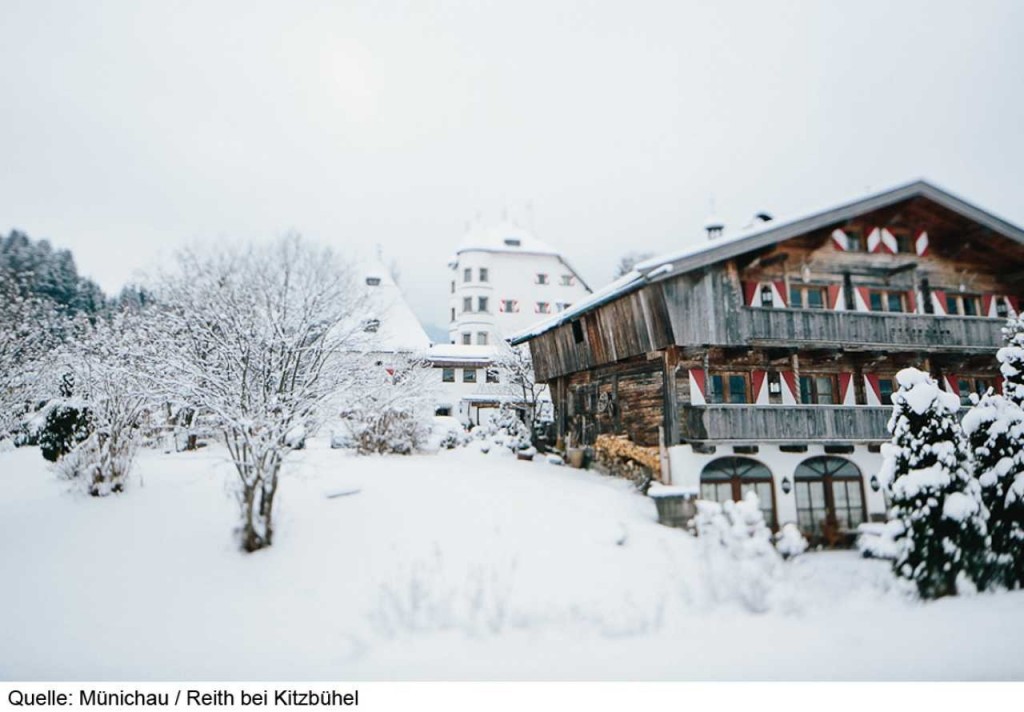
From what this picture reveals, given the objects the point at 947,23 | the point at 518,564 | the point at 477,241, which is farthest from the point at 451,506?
the point at 947,23

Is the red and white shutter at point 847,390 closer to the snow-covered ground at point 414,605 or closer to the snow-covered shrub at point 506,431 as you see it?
the snow-covered ground at point 414,605

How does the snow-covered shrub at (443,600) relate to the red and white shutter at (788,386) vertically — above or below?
below

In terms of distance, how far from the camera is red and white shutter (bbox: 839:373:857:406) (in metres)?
8.53

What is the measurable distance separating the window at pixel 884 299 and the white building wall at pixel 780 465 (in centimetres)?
227

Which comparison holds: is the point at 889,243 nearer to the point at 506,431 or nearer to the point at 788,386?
the point at 788,386

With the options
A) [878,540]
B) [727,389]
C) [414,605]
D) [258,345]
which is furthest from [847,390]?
[258,345]

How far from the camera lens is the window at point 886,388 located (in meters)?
8.75

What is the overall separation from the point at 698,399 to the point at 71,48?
8255 mm

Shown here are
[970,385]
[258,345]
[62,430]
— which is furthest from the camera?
[970,385]

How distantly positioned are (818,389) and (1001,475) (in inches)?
120

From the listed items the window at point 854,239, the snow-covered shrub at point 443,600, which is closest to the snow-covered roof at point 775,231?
the window at point 854,239

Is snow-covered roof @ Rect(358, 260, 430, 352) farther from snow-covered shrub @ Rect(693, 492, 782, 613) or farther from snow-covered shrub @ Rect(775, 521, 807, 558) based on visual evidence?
snow-covered shrub @ Rect(775, 521, 807, 558)

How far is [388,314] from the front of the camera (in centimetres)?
834

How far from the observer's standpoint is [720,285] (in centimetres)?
772
